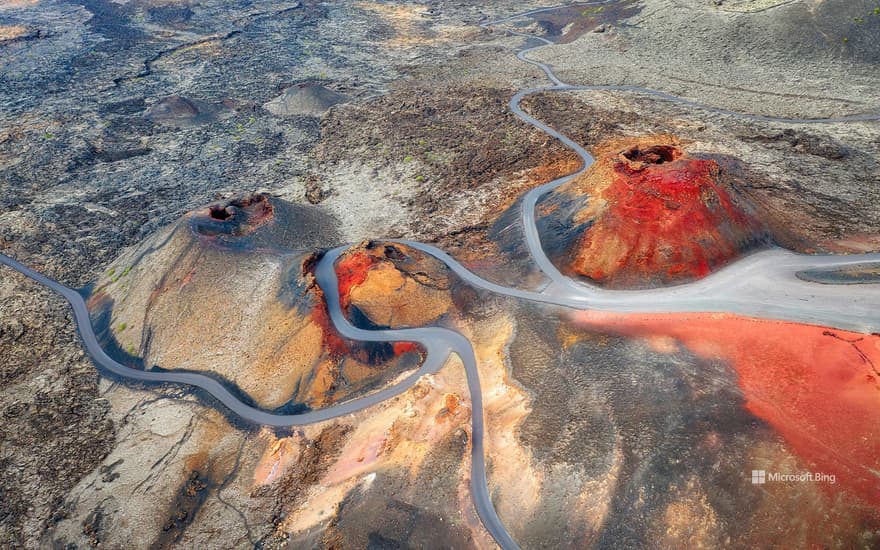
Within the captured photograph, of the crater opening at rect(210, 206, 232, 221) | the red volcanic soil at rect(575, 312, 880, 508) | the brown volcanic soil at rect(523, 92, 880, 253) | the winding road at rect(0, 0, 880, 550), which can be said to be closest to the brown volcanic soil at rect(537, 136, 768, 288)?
the winding road at rect(0, 0, 880, 550)

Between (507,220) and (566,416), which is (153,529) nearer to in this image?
(566,416)

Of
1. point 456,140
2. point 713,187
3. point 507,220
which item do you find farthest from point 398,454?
point 456,140

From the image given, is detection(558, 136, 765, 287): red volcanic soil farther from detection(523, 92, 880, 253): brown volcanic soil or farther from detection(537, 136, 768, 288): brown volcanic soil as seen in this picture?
detection(523, 92, 880, 253): brown volcanic soil

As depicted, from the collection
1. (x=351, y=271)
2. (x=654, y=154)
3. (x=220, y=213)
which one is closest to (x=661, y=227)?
(x=654, y=154)

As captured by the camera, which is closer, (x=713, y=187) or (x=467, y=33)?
(x=713, y=187)

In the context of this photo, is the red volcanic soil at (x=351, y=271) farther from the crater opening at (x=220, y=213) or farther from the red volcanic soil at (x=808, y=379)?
the red volcanic soil at (x=808, y=379)

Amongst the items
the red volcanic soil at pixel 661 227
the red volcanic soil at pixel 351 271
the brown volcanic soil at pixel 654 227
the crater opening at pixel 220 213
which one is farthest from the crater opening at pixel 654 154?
the crater opening at pixel 220 213
